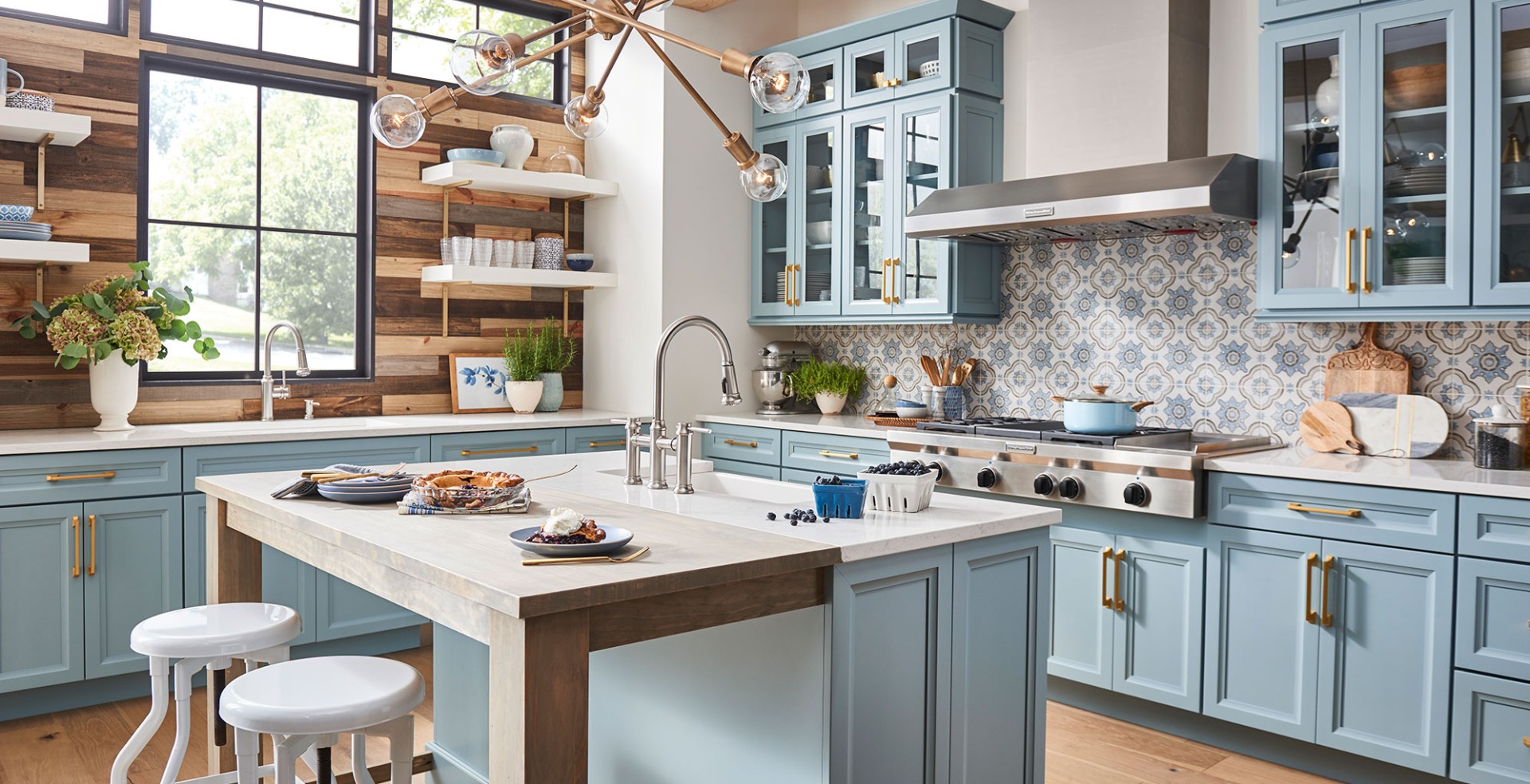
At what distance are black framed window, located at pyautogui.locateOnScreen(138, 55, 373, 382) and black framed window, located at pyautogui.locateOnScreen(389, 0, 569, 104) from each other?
1.06ft

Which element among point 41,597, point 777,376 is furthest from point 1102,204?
point 41,597

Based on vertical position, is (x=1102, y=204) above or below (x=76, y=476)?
above

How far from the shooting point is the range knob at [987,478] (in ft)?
12.6

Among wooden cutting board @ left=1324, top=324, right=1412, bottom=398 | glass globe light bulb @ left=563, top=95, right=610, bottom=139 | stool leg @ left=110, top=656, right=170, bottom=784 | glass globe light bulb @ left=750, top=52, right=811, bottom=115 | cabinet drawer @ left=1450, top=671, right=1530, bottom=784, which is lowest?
cabinet drawer @ left=1450, top=671, right=1530, bottom=784

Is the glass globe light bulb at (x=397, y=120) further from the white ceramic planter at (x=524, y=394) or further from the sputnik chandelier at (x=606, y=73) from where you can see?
the white ceramic planter at (x=524, y=394)

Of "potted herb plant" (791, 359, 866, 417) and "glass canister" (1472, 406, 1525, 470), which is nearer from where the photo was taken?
"glass canister" (1472, 406, 1525, 470)

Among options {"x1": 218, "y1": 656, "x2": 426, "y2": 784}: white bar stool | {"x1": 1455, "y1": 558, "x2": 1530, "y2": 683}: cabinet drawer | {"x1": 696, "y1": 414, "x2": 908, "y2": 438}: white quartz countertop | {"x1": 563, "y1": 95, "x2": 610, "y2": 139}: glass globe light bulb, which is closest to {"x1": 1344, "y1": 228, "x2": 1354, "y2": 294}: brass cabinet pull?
{"x1": 1455, "y1": 558, "x2": 1530, "y2": 683}: cabinet drawer

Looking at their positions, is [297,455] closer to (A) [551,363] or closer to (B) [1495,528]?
(A) [551,363]

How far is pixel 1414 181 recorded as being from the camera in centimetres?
317

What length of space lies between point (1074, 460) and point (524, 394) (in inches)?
106

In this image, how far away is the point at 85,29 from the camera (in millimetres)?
4152

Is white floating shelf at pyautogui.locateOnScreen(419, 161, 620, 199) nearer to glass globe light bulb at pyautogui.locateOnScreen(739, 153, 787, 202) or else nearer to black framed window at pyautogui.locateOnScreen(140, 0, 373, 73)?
black framed window at pyautogui.locateOnScreen(140, 0, 373, 73)

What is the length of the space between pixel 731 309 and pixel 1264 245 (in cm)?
257

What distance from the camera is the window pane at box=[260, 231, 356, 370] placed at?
15.5 feet
